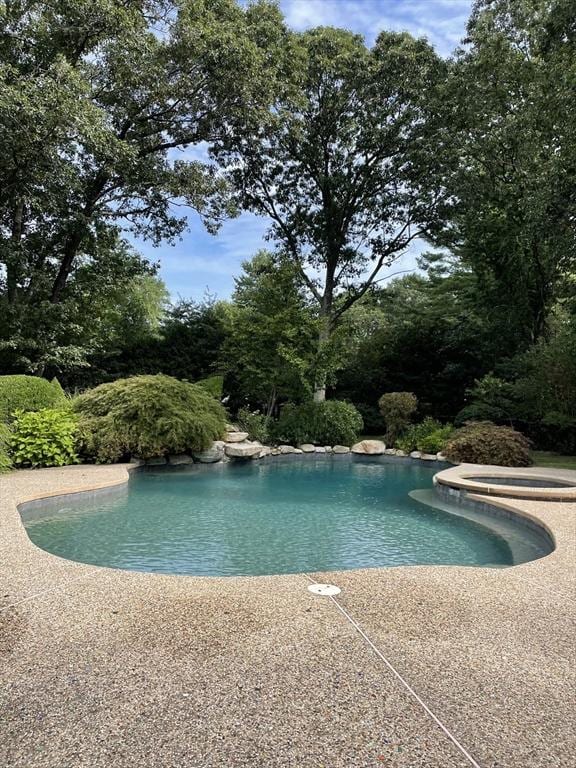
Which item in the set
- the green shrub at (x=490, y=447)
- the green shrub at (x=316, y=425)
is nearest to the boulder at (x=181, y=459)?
the green shrub at (x=316, y=425)

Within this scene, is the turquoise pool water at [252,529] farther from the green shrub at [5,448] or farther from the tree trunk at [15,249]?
the tree trunk at [15,249]

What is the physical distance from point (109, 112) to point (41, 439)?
825 centimetres

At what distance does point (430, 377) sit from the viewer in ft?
56.6

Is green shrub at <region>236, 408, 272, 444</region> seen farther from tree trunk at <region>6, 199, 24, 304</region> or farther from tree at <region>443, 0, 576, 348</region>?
tree at <region>443, 0, 576, 348</region>

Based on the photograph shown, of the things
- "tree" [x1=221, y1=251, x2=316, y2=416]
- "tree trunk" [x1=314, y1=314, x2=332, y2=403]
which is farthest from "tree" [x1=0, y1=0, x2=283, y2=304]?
"tree trunk" [x1=314, y1=314, x2=332, y2=403]

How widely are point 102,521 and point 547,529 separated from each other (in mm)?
5057

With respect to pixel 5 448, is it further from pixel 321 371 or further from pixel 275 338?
pixel 321 371

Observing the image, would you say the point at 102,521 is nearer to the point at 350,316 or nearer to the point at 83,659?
the point at 83,659

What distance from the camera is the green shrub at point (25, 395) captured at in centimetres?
864

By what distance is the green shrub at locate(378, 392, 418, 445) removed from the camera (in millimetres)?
13719

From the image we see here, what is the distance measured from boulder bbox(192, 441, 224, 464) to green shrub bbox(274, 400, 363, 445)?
285 cm

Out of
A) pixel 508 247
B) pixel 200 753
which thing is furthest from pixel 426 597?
pixel 508 247

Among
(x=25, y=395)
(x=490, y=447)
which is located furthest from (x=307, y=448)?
(x=25, y=395)

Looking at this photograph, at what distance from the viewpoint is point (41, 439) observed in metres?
8.47
